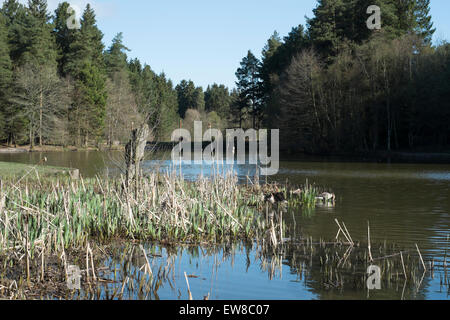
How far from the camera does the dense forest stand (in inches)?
1602

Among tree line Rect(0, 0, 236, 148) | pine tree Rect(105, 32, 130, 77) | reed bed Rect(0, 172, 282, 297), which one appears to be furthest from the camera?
pine tree Rect(105, 32, 130, 77)

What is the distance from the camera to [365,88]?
1654 inches

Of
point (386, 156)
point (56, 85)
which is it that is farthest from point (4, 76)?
point (386, 156)

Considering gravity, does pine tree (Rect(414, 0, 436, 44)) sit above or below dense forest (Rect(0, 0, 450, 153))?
above

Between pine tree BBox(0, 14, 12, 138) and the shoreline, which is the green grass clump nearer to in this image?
the shoreline

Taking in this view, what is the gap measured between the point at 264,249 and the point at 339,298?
252 centimetres

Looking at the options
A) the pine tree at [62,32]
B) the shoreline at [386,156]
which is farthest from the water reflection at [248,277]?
the pine tree at [62,32]

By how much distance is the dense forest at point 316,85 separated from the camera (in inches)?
1602

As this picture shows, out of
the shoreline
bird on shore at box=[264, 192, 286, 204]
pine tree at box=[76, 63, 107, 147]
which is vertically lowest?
bird on shore at box=[264, 192, 286, 204]

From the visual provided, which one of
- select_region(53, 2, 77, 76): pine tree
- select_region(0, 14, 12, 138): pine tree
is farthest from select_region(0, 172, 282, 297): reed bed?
select_region(53, 2, 77, 76): pine tree

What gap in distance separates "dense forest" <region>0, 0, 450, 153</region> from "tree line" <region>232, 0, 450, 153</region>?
0.34 ft
